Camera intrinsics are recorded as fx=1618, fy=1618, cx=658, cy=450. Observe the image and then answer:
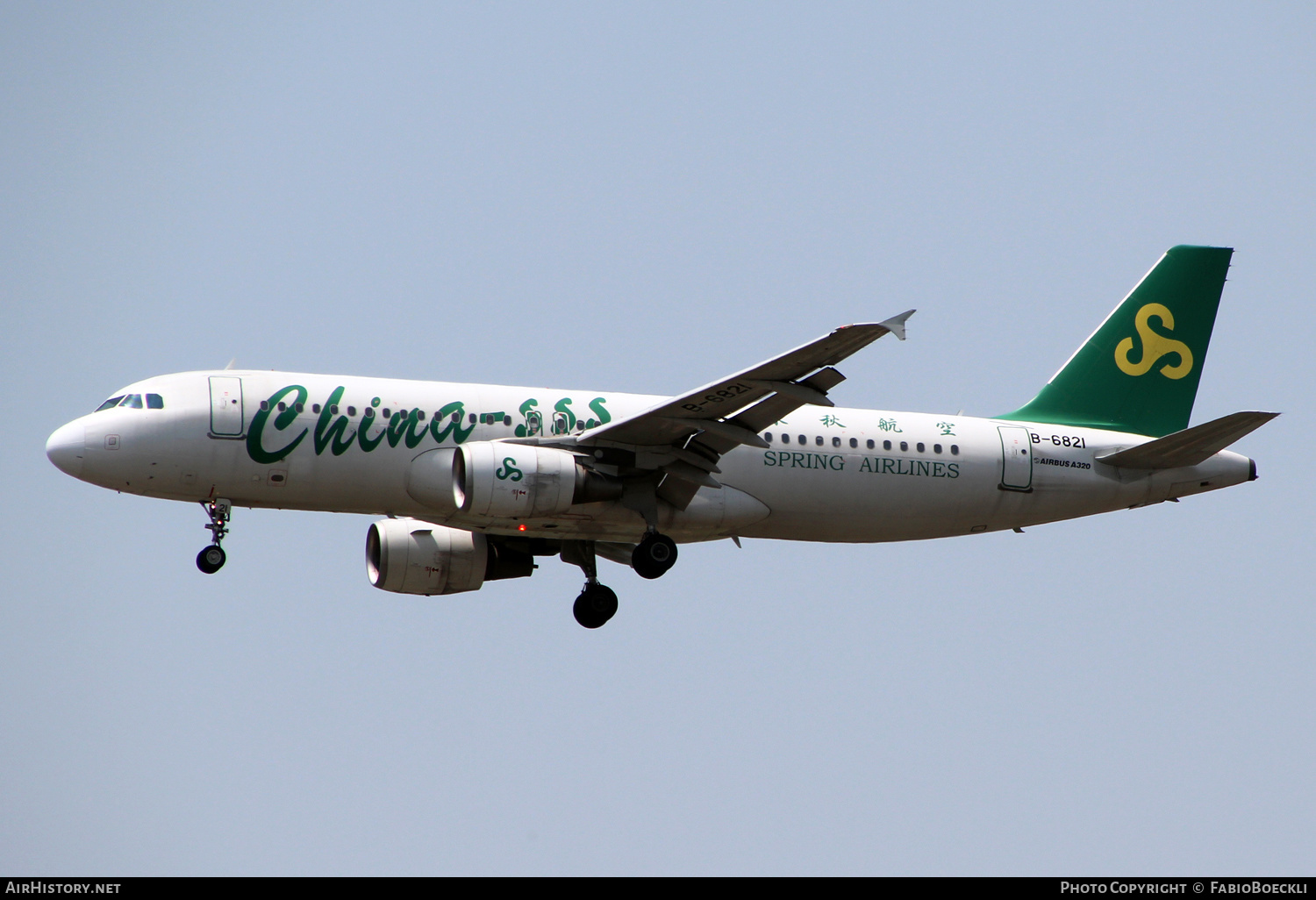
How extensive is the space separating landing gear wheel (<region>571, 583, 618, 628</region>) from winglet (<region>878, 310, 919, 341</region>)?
11.0 meters

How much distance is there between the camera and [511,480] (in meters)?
29.7

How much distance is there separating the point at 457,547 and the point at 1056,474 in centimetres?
1281

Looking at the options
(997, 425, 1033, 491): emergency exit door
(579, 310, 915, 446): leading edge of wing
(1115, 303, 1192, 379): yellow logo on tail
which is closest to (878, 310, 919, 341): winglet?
(579, 310, 915, 446): leading edge of wing

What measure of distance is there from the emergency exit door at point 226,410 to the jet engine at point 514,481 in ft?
13.4

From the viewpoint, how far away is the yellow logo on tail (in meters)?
36.9

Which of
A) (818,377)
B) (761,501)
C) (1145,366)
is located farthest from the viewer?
(1145,366)

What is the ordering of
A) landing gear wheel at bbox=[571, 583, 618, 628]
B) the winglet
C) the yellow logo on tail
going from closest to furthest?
1. the winglet
2. landing gear wheel at bbox=[571, 583, 618, 628]
3. the yellow logo on tail

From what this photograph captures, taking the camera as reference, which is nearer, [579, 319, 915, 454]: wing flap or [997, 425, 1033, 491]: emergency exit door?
[579, 319, 915, 454]: wing flap

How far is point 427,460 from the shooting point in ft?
100

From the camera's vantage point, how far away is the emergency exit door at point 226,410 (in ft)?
98.3

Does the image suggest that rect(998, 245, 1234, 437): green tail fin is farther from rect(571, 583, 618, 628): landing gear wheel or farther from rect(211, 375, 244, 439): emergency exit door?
rect(211, 375, 244, 439): emergency exit door

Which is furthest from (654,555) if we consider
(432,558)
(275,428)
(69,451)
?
(69,451)

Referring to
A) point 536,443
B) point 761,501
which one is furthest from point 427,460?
point 761,501
